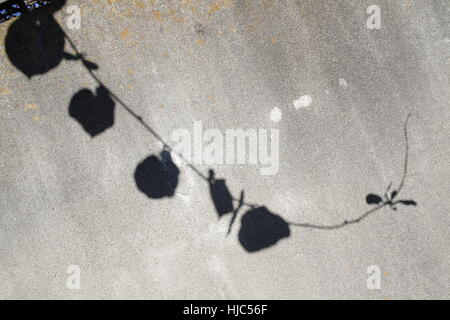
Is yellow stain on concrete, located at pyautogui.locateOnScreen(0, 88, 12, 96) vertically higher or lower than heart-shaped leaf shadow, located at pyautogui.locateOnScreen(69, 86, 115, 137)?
higher

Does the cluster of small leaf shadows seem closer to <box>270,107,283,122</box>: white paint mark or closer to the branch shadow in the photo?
the branch shadow

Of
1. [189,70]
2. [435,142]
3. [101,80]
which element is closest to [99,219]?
[101,80]

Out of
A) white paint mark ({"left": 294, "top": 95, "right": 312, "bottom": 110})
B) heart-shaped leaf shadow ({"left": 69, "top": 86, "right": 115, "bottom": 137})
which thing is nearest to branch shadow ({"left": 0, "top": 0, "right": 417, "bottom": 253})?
heart-shaped leaf shadow ({"left": 69, "top": 86, "right": 115, "bottom": 137})

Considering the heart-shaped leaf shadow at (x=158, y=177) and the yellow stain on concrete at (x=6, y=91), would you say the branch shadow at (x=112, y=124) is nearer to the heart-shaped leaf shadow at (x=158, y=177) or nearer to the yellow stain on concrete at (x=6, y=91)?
the heart-shaped leaf shadow at (x=158, y=177)

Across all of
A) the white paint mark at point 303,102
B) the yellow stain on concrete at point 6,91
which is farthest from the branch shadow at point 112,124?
the white paint mark at point 303,102
